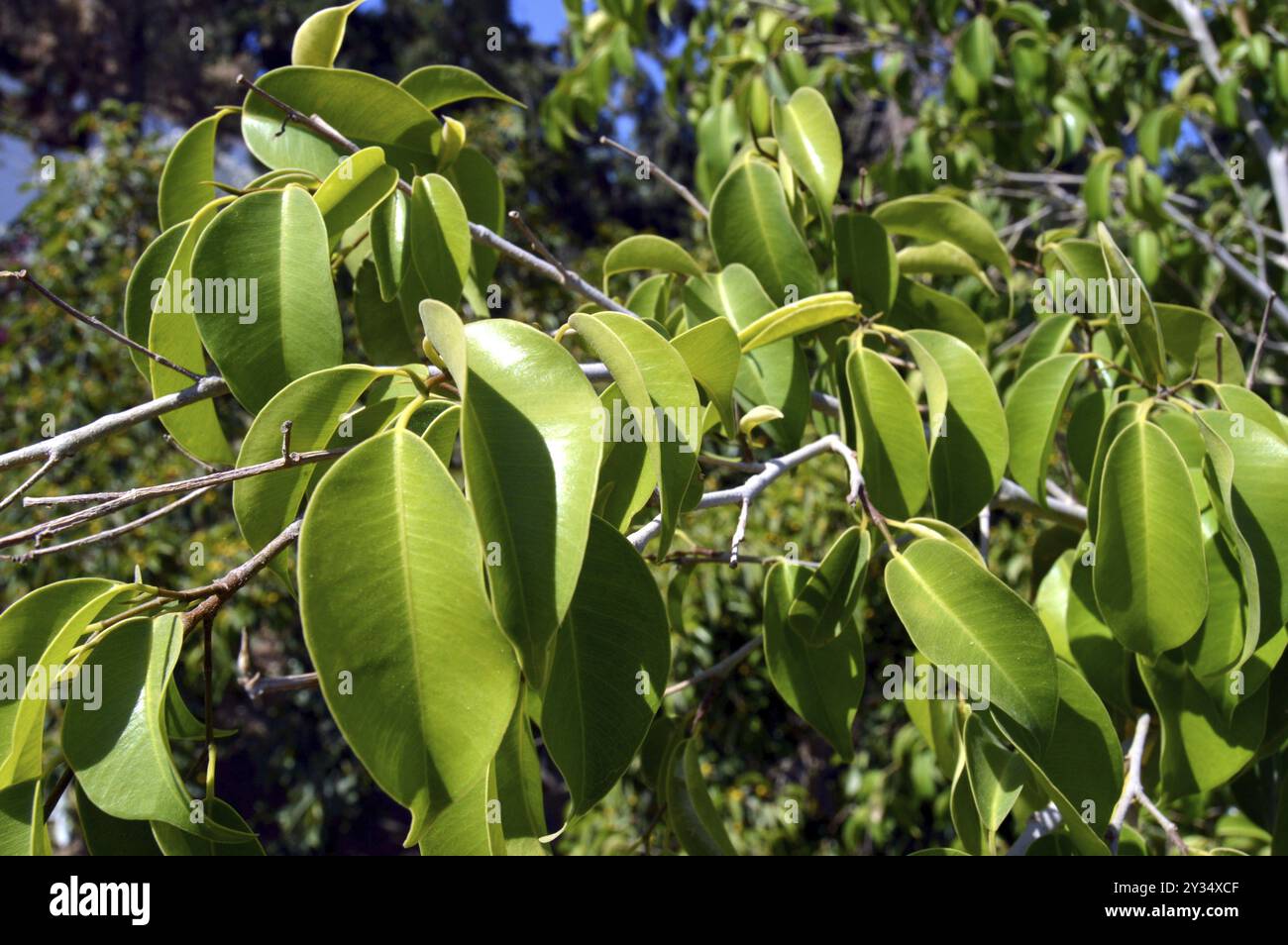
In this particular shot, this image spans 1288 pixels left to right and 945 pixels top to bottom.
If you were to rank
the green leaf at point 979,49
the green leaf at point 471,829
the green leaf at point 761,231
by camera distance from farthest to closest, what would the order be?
the green leaf at point 979,49
the green leaf at point 761,231
the green leaf at point 471,829

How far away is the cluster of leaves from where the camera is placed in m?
0.58

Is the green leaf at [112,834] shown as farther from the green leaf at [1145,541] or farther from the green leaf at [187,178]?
the green leaf at [1145,541]

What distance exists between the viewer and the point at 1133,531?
0.91 meters

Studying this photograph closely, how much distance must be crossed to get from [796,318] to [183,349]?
567 mm

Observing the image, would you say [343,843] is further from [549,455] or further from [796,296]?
[549,455]

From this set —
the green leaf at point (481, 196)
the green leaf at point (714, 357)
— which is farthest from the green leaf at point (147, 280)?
the green leaf at point (714, 357)

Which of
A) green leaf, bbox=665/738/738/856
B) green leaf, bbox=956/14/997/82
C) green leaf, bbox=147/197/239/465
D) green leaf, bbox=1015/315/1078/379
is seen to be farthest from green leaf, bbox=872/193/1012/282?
green leaf, bbox=956/14/997/82

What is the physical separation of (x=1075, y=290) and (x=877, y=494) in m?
0.47

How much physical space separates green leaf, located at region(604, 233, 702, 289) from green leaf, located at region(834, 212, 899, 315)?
178 mm

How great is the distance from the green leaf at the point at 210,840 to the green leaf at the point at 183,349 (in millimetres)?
323

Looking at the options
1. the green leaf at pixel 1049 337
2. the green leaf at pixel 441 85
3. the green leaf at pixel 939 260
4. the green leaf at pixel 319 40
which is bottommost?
the green leaf at pixel 1049 337

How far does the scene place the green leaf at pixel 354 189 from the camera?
906mm

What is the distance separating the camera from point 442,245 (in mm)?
942
